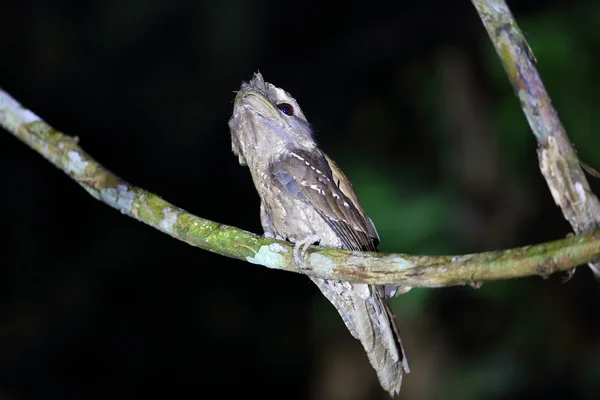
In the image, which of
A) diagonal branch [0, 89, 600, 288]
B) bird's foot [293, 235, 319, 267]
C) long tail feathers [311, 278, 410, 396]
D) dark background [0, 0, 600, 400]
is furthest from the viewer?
dark background [0, 0, 600, 400]

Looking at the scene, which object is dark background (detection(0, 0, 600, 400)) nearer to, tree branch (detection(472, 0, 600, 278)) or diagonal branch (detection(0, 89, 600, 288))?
diagonal branch (detection(0, 89, 600, 288))

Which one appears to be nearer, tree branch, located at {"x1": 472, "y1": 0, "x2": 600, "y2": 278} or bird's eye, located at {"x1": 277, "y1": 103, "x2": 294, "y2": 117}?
tree branch, located at {"x1": 472, "y1": 0, "x2": 600, "y2": 278}

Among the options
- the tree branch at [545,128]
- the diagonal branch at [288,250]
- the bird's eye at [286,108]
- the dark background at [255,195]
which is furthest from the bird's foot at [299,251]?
the dark background at [255,195]

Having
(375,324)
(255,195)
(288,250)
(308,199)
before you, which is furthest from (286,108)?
(255,195)

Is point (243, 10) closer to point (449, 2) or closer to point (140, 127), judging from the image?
point (140, 127)

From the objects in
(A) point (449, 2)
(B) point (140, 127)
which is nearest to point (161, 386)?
(B) point (140, 127)

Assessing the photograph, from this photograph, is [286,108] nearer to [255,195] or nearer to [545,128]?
[545,128]

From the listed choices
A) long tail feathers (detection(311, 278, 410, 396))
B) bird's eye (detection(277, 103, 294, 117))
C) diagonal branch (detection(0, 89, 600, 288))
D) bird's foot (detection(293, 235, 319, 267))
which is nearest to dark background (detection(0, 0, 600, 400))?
long tail feathers (detection(311, 278, 410, 396))
